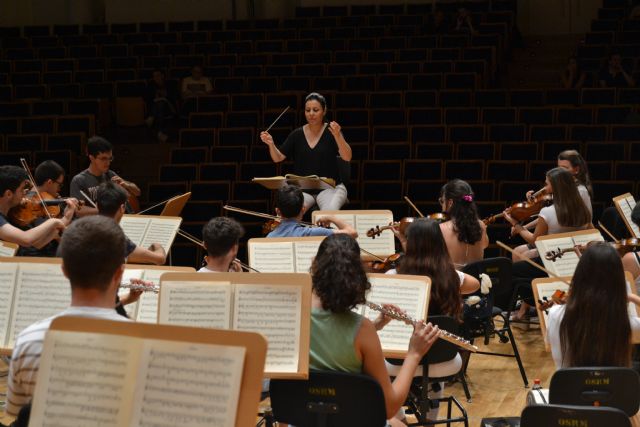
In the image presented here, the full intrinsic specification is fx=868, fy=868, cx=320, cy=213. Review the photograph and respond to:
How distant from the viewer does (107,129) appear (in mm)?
11172

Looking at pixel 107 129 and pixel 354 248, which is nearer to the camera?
pixel 354 248

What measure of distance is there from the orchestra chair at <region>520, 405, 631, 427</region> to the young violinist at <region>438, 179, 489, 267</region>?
2744 millimetres

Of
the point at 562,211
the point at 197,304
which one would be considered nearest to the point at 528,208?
the point at 562,211

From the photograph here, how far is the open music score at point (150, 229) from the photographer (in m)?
5.40

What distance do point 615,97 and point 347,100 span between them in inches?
117

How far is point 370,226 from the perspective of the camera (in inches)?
224

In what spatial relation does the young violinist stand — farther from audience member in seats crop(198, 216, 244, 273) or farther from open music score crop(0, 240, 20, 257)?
open music score crop(0, 240, 20, 257)

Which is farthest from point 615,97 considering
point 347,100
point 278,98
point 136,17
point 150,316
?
point 136,17

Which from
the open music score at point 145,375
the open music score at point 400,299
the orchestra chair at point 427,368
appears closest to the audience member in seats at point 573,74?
the orchestra chair at point 427,368

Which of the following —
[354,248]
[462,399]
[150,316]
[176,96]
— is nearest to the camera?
[354,248]

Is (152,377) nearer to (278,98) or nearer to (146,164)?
(278,98)

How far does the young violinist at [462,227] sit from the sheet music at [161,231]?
1690mm

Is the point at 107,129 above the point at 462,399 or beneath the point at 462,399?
above

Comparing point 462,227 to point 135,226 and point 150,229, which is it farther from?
point 135,226
